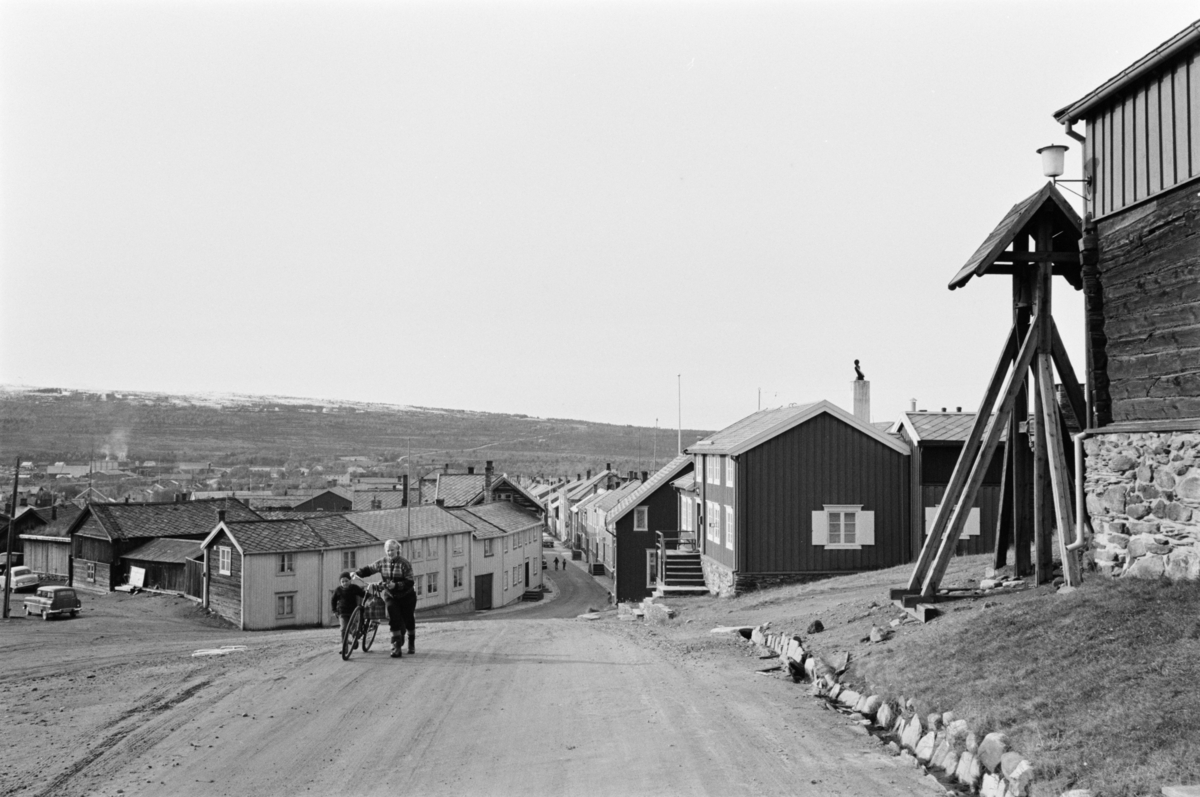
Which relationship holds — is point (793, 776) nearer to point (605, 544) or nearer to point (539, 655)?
point (539, 655)

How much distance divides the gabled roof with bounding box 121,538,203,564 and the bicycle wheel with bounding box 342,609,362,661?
39311 mm

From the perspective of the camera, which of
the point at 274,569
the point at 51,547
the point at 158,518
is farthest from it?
the point at 51,547

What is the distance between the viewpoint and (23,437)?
136750mm

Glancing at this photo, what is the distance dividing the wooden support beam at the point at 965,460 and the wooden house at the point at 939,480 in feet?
46.7

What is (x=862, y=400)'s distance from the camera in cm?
3138

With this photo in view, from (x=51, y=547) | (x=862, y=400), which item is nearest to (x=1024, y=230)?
(x=862, y=400)

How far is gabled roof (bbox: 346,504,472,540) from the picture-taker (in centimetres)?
4934

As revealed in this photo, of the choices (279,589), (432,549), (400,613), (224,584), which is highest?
(400,613)

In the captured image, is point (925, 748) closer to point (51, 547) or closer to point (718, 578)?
point (718, 578)

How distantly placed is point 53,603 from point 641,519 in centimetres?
2669

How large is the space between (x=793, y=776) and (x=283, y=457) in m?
161

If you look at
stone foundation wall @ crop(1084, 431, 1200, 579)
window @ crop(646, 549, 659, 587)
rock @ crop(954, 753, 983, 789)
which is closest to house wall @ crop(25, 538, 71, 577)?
window @ crop(646, 549, 659, 587)

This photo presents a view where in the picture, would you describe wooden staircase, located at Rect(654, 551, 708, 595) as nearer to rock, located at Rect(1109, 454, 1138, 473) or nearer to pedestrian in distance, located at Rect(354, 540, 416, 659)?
pedestrian in distance, located at Rect(354, 540, 416, 659)

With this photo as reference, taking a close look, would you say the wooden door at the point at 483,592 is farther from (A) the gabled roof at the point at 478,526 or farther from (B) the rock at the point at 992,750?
(B) the rock at the point at 992,750
